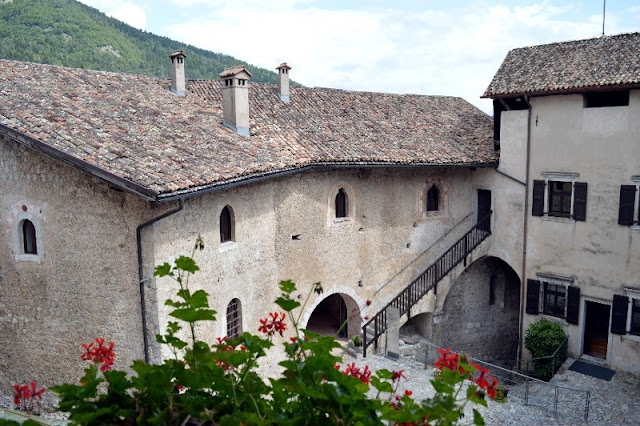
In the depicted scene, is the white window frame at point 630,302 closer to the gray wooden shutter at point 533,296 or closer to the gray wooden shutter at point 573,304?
the gray wooden shutter at point 573,304

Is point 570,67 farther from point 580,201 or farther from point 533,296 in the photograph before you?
point 533,296

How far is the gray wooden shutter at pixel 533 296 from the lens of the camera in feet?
63.4

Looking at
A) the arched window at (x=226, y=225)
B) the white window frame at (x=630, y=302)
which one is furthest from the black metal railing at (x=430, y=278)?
the arched window at (x=226, y=225)

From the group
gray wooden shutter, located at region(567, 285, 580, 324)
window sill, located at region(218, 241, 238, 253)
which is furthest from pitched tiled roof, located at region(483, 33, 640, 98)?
window sill, located at region(218, 241, 238, 253)

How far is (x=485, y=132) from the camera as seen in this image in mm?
21578

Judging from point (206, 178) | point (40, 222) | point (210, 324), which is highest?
point (206, 178)

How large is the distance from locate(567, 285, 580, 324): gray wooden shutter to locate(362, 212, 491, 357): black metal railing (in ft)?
10.8

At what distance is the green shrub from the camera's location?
18.5m

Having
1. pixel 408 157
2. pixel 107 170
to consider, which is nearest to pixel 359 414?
pixel 107 170

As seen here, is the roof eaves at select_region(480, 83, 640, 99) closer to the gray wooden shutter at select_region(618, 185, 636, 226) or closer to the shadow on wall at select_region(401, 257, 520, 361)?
the gray wooden shutter at select_region(618, 185, 636, 226)

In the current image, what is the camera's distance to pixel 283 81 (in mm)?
19297

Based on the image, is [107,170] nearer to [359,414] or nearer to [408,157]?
[359,414]

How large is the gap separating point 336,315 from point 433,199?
5324 mm

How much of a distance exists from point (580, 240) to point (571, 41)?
6.47 metres
